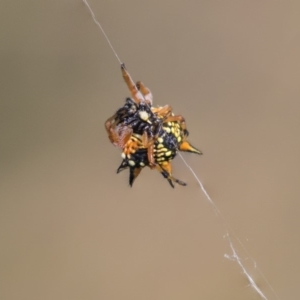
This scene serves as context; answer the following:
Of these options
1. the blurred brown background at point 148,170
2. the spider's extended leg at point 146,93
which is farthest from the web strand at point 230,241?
the spider's extended leg at point 146,93

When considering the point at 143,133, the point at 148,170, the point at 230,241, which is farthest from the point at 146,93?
the point at 230,241

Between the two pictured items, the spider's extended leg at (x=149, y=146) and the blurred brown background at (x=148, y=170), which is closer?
the spider's extended leg at (x=149, y=146)

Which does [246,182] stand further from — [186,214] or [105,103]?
[105,103]

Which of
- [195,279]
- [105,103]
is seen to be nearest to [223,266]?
[195,279]

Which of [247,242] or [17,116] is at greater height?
[17,116]

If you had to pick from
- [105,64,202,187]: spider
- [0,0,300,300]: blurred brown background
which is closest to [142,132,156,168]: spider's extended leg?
[105,64,202,187]: spider

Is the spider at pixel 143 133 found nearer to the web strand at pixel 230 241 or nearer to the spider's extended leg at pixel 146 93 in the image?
the spider's extended leg at pixel 146 93
